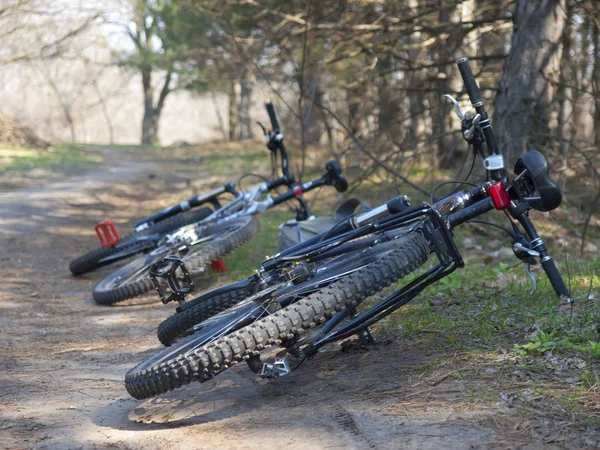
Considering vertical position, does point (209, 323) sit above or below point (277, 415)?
above

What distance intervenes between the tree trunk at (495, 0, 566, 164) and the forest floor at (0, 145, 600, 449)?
7.94ft

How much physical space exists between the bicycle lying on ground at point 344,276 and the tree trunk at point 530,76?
14.0 feet

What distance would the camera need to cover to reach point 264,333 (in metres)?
3.16

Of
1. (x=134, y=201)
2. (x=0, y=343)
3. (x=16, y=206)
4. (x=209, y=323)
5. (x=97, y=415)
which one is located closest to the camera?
(x=97, y=415)

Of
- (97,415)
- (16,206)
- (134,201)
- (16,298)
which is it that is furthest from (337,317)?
(134,201)

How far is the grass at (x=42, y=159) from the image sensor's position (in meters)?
18.0

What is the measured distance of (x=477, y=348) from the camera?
3699mm

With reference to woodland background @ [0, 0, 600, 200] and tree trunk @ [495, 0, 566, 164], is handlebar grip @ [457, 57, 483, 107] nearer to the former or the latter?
woodland background @ [0, 0, 600, 200]

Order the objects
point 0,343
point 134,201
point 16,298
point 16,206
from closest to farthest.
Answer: point 0,343 < point 16,298 < point 16,206 < point 134,201

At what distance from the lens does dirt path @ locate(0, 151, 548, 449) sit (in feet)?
9.52

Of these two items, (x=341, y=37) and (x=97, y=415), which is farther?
(x=341, y=37)

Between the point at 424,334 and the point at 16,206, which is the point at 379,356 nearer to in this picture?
the point at 424,334

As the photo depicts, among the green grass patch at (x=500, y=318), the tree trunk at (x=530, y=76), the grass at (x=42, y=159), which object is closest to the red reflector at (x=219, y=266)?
the green grass patch at (x=500, y=318)

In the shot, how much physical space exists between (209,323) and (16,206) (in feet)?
28.8
